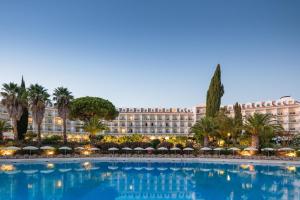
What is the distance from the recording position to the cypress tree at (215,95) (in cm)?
5938

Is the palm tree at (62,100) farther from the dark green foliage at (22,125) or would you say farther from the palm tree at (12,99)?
the palm tree at (12,99)

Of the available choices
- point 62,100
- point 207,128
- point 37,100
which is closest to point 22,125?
point 62,100

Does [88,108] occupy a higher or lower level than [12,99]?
lower

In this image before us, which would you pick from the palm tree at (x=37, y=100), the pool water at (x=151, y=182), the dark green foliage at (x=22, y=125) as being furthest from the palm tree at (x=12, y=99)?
the pool water at (x=151, y=182)

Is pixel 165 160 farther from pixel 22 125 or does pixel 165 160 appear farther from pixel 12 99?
pixel 22 125

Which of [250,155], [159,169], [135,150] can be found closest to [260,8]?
[250,155]

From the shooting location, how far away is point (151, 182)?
27.2 m

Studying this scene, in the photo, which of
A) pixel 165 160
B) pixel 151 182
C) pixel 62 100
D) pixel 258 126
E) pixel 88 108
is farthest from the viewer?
pixel 88 108

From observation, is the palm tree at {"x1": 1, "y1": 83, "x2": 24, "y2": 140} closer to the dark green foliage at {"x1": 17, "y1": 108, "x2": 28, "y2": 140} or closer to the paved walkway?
the dark green foliage at {"x1": 17, "y1": 108, "x2": 28, "y2": 140}

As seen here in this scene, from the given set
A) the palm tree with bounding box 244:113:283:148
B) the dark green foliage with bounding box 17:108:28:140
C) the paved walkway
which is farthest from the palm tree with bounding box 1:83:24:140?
the palm tree with bounding box 244:113:283:148

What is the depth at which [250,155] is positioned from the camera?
4381 cm

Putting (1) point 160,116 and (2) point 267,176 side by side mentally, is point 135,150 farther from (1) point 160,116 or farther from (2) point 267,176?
(1) point 160,116

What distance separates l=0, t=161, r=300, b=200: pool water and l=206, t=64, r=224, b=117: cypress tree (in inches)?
844

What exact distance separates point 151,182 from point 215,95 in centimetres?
3574
